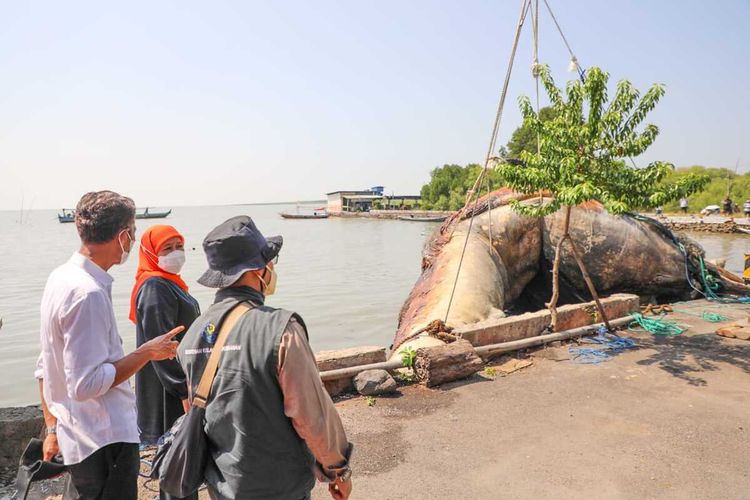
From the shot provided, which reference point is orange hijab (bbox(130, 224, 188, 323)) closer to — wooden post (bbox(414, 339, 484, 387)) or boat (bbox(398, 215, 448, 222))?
wooden post (bbox(414, 339, 484, 387))

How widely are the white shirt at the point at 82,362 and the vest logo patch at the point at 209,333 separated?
50cm

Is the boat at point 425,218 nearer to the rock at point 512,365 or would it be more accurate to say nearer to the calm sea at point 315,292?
the calm sea at point 315,292

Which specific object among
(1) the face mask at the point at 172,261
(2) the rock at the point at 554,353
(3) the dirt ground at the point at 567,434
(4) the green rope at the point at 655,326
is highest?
(1) the face mask at the point at 172,261

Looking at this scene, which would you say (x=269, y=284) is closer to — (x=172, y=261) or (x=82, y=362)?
(x=82, y=362)

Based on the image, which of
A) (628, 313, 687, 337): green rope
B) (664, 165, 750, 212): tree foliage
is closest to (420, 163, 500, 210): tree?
(664, 165, 750, 212): tree foliage

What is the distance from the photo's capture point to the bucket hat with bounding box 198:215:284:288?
204 centimetres

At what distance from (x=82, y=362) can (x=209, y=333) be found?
1.95 ft

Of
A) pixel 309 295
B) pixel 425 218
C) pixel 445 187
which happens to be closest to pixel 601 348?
pixel 309 295

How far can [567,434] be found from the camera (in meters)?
4.53

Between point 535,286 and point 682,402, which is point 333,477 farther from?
point 535,286

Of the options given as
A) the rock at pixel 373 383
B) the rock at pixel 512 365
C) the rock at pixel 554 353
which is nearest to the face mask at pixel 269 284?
the rock at pixel 373 383

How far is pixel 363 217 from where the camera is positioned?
80.4 metres

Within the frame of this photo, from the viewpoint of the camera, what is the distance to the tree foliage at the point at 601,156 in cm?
657

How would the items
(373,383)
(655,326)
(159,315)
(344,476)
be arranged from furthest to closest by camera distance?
1. (655,326)
2. (373,383)
3. (159,315)
4. (344,476)
